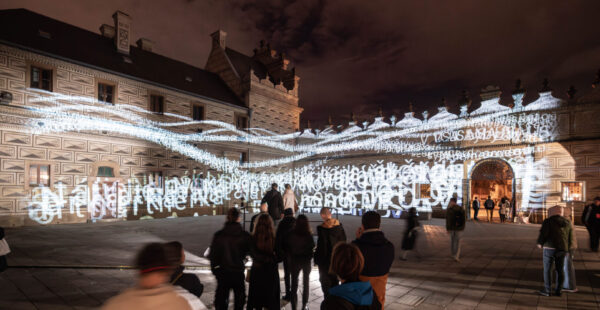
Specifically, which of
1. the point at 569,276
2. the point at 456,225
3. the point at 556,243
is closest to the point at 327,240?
the point at 556,243

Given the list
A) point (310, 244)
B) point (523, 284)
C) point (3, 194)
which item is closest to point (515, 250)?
point (523, 284)

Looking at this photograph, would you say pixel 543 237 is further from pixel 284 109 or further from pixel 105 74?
pixel 284 109

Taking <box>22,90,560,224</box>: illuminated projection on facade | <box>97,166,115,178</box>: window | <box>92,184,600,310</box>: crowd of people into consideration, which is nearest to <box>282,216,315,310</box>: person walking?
<box>92,184,600,310</box>: crowd of people

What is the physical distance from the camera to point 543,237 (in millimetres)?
5965

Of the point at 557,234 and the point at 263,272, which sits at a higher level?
the point at 557,234

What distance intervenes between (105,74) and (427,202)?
20.6m

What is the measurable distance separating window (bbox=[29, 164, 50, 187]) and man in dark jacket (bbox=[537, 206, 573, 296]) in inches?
764

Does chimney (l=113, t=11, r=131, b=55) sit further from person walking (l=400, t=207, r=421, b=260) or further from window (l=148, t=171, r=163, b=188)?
person walking (l=400, t=207, r=421, b=260)

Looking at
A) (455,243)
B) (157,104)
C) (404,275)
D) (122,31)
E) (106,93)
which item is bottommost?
(404,275)

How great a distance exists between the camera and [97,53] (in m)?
18.6

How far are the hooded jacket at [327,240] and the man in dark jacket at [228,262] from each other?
3.71ft

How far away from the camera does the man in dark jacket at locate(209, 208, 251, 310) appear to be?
4.12 m

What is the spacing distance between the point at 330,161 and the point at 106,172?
50.3 feet

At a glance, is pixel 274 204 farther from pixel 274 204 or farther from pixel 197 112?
pixel 197 112
